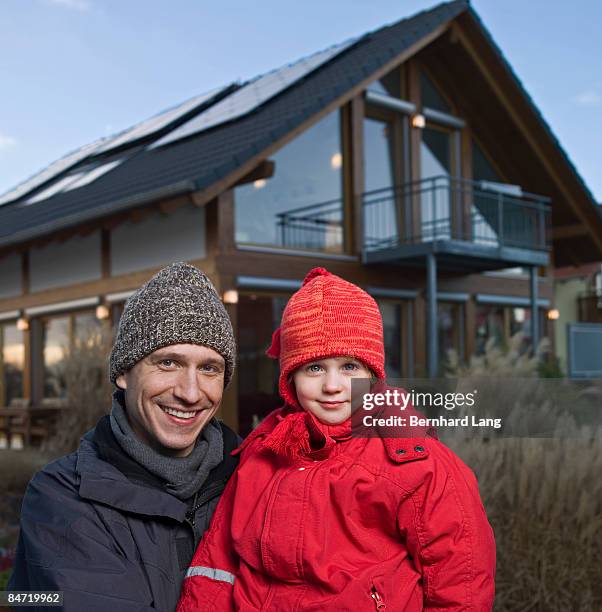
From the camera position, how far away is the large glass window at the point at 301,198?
10.3 m

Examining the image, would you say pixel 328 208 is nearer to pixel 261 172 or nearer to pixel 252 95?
pixel 252 95

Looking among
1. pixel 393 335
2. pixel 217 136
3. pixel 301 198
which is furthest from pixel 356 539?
pixel 393 335

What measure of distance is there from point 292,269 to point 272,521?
852 centimetres

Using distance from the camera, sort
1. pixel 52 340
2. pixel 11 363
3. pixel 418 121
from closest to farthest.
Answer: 1. pixel 52 340
2. pixel 418 121
3. pixel 11 363

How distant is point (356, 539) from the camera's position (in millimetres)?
1899

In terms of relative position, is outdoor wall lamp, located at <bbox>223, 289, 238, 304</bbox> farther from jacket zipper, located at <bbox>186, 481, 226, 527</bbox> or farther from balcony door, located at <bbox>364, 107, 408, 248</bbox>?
jacket zipper, located at <bbox>186, 481, 226, 527</bbox>

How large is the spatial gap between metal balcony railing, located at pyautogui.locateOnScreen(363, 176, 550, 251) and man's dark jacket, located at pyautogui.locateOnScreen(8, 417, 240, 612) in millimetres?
9343

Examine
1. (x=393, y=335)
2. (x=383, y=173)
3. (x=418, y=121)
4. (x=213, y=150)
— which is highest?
(x=418, y=121)

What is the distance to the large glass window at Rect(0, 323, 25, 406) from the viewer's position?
13.1 m

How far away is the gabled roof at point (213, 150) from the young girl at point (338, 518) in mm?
6194

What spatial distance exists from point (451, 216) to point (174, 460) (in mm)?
11290

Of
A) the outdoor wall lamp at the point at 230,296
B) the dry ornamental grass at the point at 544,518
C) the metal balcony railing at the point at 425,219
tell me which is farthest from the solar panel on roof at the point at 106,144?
the dry ornamental grass at the point at 544,518

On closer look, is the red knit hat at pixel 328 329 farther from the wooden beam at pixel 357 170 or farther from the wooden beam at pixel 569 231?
the wooden beam at pixel 569 231

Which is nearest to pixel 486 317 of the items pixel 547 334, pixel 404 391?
pixel 547 334
